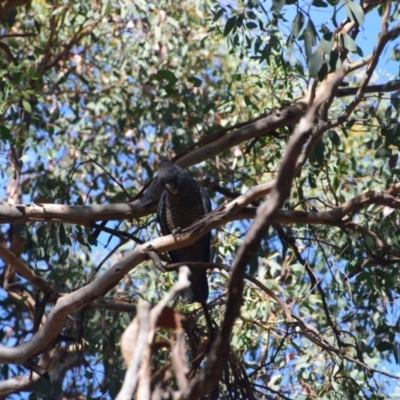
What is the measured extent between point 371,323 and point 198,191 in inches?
64.9

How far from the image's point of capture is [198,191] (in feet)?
15.4

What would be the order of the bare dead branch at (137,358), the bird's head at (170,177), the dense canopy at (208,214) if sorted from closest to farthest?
1. the bare dead branch at (137,358)
2. the dense canopy at (208,214)
3. the bird's head at (170,177)

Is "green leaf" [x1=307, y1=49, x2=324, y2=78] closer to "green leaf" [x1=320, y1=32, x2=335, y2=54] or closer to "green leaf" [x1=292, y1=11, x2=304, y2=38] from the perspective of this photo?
"green leaf" [x1=320, y1=32, x2=335, y2=54]

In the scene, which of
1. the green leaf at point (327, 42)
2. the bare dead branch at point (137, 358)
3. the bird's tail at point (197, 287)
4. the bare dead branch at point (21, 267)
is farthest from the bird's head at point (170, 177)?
the bare dead branch at point (137, 358)

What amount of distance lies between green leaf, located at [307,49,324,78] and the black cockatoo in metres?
1.09

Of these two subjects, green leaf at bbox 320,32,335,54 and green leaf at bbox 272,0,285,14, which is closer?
green leaf at bbox 320,32,335,54

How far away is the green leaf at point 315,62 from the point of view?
11.8 feet

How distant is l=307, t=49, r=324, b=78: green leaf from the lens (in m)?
3.60

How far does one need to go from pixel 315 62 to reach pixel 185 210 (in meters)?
1.37

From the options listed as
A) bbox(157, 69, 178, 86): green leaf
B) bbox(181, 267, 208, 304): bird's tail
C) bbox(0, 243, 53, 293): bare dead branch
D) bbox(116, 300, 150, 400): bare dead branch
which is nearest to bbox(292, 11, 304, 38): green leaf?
bbox(157, 69, 178, 86): green leaf

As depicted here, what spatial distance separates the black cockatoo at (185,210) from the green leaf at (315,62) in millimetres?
1087

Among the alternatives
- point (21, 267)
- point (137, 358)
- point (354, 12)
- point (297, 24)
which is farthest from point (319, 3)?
point (137, 358)

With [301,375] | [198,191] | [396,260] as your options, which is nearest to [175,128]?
[198,191]

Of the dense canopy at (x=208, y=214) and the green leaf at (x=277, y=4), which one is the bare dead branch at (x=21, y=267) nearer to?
the dense canopy at (x=208, y=214)
